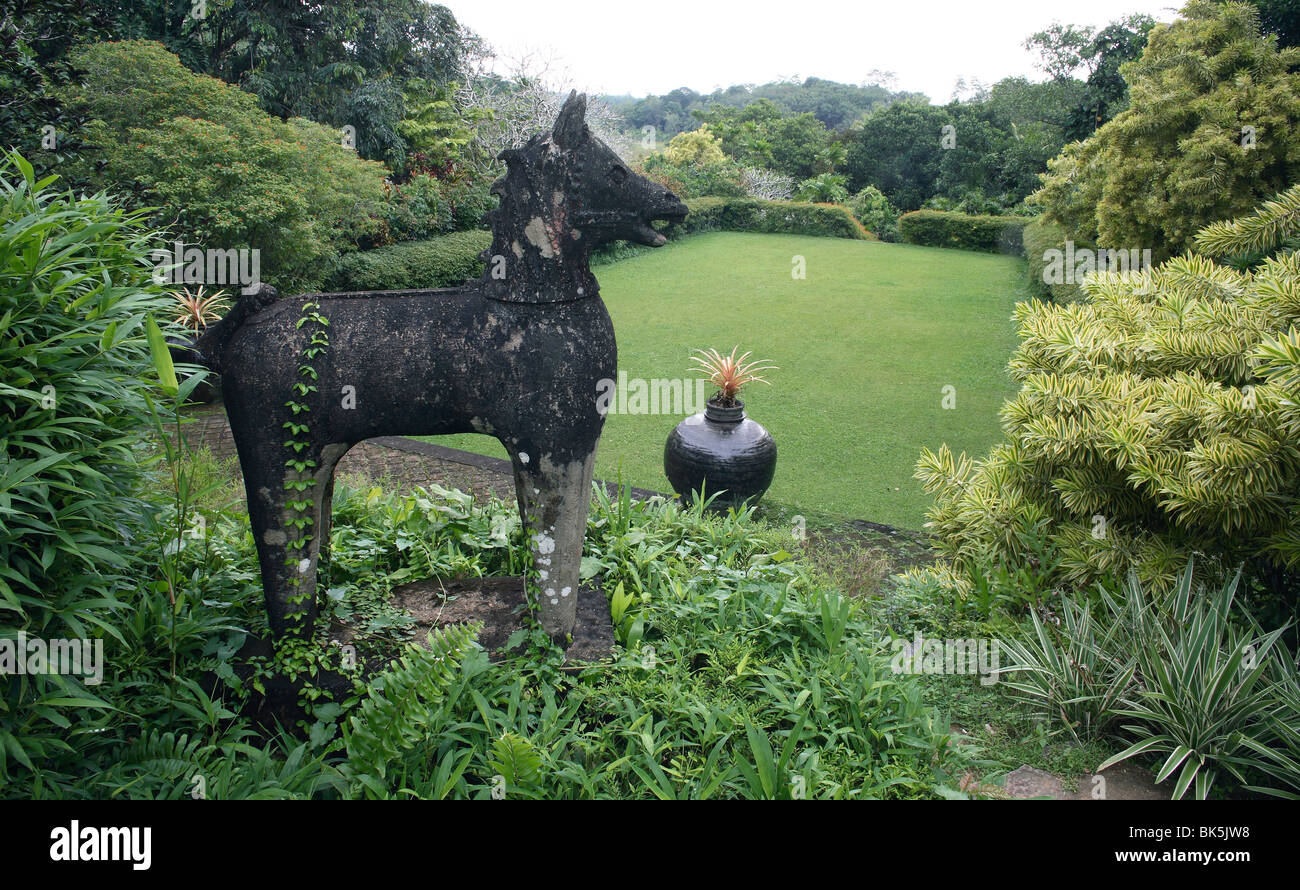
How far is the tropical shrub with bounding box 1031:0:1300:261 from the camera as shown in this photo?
7.89m

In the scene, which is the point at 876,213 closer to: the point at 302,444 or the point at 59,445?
the point at 302,444

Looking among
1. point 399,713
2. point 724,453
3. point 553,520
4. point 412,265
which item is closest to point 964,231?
point 412,265

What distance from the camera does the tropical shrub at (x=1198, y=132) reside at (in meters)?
7.89

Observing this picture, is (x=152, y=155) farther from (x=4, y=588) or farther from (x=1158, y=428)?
(x=1158, y=428)

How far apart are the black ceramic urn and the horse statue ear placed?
336cm

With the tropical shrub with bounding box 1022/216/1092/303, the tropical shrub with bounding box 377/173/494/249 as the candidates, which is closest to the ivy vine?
the tropical shrub with bounding box 377/173/494/249

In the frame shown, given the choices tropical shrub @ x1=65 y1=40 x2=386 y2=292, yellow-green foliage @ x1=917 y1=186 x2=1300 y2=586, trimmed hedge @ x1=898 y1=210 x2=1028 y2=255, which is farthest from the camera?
trimmed hedge @ x1=898 y1=210 x2=1028 y2=255

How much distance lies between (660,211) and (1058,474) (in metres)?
2.44

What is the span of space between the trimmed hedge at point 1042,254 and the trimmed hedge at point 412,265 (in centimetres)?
912

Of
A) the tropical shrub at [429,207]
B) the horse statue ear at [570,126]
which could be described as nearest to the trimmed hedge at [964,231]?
the tropical shrub at [429,207]

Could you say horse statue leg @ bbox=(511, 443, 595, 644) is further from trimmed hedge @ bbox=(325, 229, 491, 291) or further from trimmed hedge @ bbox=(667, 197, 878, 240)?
trimmed hedge @ bbox=(667, 197, 878, 240)

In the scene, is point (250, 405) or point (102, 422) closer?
point (102, 422)

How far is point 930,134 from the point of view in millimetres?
24500
